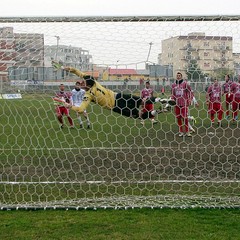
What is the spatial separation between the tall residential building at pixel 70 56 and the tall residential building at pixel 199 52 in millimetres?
916

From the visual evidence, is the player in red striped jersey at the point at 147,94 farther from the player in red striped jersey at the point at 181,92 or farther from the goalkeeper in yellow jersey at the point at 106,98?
the player in red striped jersey at the point at 181,92

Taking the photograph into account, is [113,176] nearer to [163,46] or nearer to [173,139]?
[163,46]

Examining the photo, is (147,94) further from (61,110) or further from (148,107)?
(61,110)

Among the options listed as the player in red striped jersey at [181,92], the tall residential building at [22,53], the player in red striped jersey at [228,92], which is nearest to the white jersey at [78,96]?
the tall residential building at [22,53]

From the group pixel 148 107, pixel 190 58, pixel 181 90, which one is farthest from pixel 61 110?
pixel 190 58

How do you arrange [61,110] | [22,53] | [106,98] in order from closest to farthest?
[22,53] → [106,98] → [61,110]

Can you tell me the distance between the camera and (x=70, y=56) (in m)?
6.18

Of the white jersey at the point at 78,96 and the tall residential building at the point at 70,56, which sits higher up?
the tall residential building at the point at 70,56

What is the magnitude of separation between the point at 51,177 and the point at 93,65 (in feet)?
6.45

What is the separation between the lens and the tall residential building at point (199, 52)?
5.74m

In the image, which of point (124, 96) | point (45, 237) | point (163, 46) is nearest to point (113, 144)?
point (124, 96)

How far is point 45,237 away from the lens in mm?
4543

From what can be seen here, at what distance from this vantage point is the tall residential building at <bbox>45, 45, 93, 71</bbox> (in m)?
6.02

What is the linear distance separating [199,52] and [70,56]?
5.27ft
